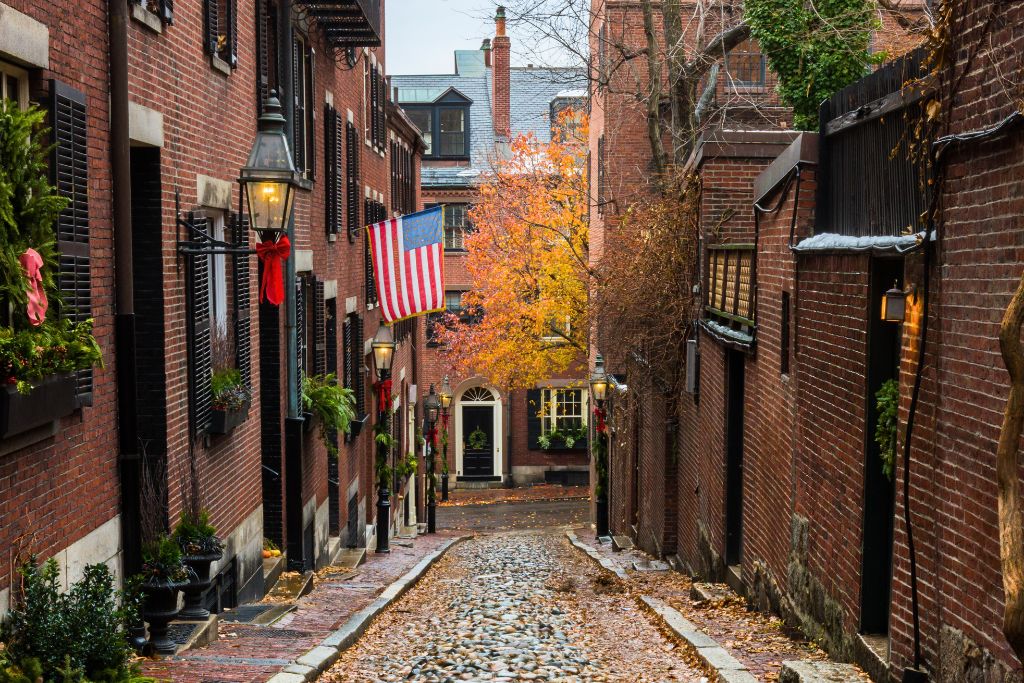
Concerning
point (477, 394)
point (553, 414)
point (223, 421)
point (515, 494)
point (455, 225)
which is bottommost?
point (515, 494)

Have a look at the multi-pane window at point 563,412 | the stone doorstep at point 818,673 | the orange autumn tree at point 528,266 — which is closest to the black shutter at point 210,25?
the stone doorstep at point 818,673

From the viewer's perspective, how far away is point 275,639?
997cm

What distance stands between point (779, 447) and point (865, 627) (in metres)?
2.99

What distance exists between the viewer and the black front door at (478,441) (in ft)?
139

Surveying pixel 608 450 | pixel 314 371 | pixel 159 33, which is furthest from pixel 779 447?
pixel 608 450

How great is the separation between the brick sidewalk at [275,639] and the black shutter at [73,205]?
208cm

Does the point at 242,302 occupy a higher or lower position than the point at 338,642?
higher

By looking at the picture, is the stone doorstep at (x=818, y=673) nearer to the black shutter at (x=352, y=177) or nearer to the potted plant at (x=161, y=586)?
the potted plant at (x=161, y=586)

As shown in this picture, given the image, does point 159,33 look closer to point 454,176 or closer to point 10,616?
point 10,616

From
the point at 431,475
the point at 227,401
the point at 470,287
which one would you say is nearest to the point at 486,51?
the point at 470,287

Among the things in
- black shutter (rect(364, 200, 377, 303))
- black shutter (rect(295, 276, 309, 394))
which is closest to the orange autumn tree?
black shutter (rect(364, 200, 377, 303))

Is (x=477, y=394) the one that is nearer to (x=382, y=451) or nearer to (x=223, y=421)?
(x=382, y=451)

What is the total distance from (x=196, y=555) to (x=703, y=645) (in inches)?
163

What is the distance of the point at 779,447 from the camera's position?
10.7 m
